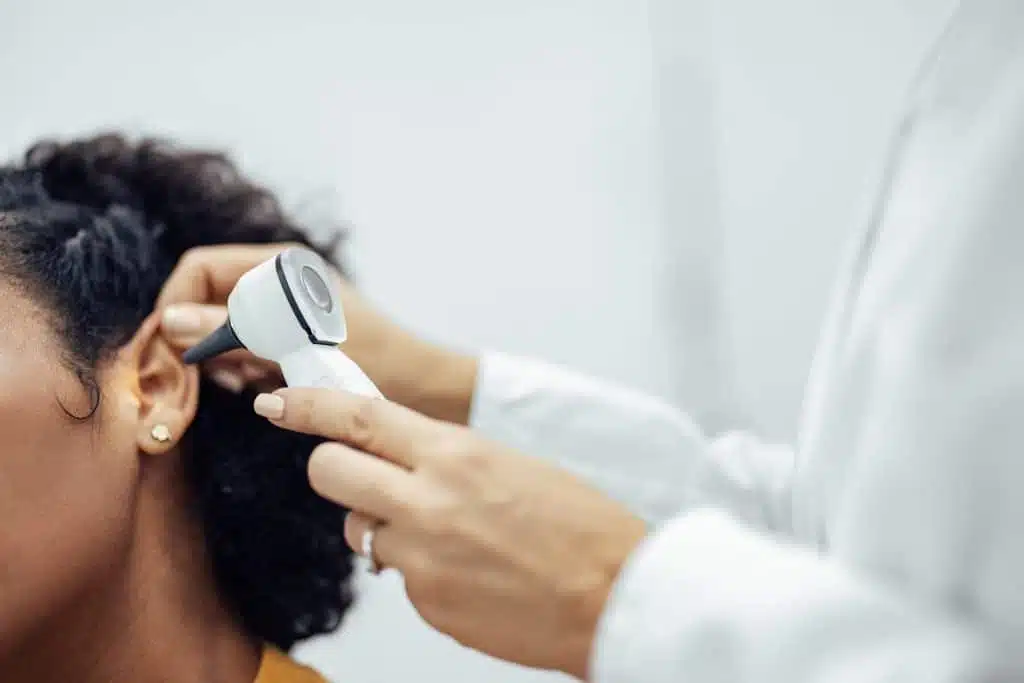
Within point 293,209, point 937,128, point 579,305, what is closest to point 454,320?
point 579,305

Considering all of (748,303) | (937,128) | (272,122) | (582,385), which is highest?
(937,128)

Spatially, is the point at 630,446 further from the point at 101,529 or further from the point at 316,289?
the point at 101,529

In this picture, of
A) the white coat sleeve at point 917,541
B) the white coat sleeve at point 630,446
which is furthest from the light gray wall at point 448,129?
the white coat sleeve at point 917,541

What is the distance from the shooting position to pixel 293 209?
1.21 meters

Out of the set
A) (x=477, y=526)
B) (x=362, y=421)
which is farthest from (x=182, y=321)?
(x=477, y=526)

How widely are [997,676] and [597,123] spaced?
1054mm

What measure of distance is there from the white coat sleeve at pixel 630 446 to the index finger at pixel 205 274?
268 millimetres

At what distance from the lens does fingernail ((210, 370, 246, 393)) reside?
947 millimetres

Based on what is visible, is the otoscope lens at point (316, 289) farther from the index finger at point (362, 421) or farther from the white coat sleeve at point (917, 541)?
the white coat sleeve at point (917, 541)

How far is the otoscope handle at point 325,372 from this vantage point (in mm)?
688

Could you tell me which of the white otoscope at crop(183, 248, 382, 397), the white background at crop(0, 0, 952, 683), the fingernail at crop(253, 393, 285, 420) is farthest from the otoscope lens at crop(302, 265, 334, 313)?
the white background at crop(0, 0, 952, 683)

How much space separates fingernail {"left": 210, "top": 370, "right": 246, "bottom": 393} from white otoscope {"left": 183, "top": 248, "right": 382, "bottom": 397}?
0.61ft

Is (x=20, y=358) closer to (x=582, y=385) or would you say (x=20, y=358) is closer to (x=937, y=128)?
(x=582, y=385)

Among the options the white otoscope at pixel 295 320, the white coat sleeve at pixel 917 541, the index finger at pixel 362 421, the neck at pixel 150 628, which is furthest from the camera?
the neck at pixel 150 628
